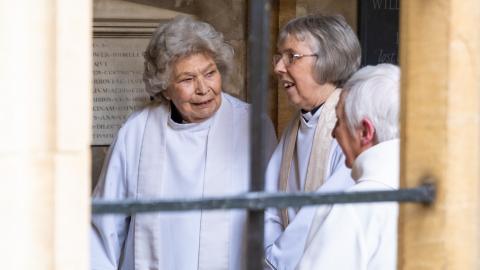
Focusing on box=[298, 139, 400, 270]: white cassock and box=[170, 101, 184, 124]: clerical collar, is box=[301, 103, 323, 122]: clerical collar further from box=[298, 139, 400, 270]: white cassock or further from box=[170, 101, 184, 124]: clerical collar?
box=[298, 139, 400, 270]: white cassock

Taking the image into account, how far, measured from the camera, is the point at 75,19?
198cm

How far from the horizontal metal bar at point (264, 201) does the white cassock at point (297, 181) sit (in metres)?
1.63

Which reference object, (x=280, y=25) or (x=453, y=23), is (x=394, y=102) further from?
(x=280, y=25)

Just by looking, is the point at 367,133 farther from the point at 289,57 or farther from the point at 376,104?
the point at 289,57

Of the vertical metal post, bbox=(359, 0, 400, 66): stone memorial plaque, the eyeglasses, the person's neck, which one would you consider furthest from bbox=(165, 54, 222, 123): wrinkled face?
the vertical metal post

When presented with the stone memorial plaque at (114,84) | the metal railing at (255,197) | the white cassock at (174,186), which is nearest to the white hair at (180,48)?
the white cassock at (174,186)

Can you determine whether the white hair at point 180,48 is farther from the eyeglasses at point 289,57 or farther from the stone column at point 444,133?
the stone column at point 444,133

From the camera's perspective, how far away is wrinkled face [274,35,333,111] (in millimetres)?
4418

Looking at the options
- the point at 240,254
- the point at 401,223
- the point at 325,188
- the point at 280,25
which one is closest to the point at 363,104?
the point at 325,188

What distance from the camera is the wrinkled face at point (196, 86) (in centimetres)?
460

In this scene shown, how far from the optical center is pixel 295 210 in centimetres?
441

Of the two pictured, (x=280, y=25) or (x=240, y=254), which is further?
(x=280, y=25)

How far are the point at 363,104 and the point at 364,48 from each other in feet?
8.11

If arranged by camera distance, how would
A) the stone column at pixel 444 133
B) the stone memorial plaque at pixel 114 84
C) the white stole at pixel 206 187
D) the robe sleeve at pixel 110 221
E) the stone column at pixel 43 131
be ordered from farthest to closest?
the stone memorial plaque at pixel 114 84, the robe sleeve at pixel 110 221, the white stole at pixel 206 187, the stone column at pixel 444 133, the stone column at pixel 43 131
